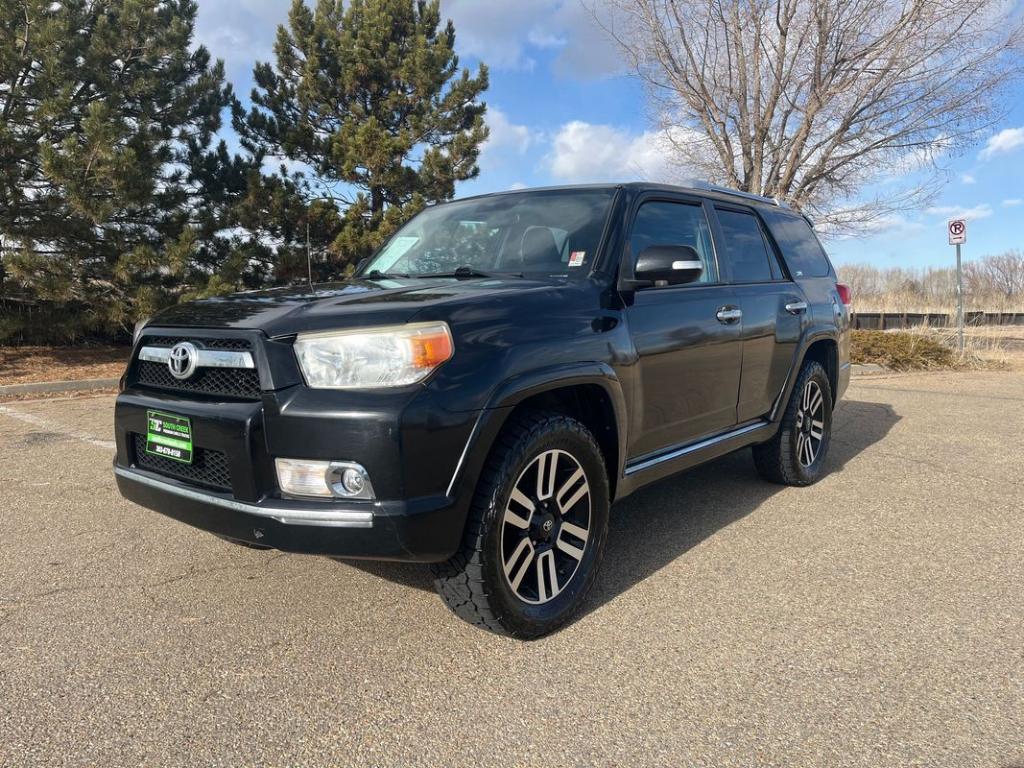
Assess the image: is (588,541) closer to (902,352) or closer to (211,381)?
(211,381)

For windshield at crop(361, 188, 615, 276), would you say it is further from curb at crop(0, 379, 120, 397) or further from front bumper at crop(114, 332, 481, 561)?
curb at crop(0, 379, 120, 397)

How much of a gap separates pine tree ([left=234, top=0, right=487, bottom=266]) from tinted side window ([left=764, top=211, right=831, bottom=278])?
10.3 metres

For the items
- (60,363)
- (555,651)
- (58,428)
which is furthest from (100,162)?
(555,651)

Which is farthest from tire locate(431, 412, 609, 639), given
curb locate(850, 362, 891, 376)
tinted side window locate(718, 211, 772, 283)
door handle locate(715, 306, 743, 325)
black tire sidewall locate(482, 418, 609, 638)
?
curb locate(850, 362, 891, 376)

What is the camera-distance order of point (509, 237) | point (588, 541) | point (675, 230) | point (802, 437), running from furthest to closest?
point (802, 437), point (675, 230), point (509, 237), point (588, 541)

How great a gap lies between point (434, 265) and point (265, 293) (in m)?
0.90

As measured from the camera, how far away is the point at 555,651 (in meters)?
2.67

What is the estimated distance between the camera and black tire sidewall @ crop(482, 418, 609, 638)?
253 centimetres

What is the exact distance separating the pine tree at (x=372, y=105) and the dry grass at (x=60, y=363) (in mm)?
4587

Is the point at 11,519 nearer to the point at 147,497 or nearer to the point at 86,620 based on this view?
the point at 86,620

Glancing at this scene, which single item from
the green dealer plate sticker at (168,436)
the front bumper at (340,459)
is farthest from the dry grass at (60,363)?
the front bumper at (340,459)

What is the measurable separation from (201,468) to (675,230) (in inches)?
101

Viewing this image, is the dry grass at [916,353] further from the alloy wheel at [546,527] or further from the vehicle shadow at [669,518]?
the alloy wheel at [546,527]

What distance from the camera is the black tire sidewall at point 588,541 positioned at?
99.7 inches
